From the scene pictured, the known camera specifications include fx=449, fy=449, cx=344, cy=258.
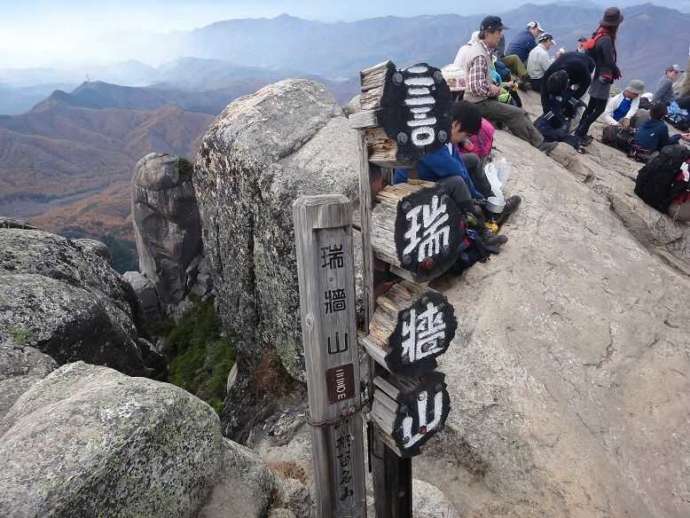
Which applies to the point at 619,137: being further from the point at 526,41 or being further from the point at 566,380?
the point at 566,380

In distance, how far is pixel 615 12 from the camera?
10273 mm

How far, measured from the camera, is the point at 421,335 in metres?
3.44

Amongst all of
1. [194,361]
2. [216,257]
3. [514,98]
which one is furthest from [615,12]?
[194,361]

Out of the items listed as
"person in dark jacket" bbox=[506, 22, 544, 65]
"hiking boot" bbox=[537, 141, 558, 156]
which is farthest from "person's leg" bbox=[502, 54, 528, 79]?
"hiking boot" bbox=[537, 141, 558, 156]

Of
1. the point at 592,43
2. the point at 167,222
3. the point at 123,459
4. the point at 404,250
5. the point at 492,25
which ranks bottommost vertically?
the point at 167,222

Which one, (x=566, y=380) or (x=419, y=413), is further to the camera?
(x=566, y=380)

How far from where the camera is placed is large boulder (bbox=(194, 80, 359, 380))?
8.29m

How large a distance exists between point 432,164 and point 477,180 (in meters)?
2.39

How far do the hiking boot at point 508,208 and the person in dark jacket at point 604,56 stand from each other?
5.40m

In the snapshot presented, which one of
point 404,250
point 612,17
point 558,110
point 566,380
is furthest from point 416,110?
point 612,17

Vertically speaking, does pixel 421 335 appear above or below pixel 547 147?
above

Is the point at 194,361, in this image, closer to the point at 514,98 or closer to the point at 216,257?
the point at 216,257

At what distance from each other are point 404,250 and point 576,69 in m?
9.82

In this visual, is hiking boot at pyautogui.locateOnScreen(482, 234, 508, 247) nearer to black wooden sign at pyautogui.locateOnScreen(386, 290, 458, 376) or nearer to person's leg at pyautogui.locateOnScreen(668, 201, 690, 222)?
black wooden sign at pyautogui.locateOnScreen(386, 290, 458, 376)
